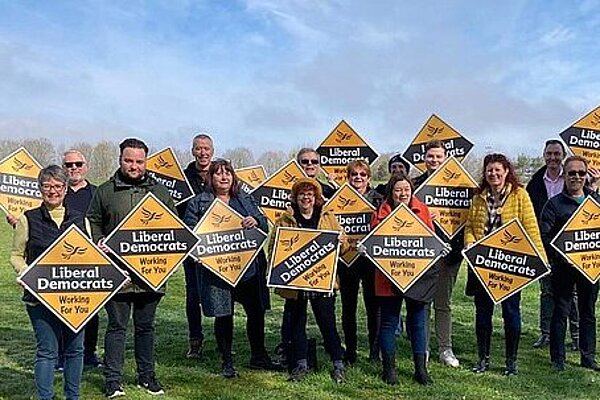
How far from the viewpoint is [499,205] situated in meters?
7.03

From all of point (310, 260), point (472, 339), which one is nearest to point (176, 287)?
point (472, 339)

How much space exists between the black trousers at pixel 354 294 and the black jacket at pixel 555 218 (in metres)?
1.98

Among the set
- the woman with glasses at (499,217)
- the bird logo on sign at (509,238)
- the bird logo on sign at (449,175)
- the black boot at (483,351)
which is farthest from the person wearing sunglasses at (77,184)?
the bird logo on sign at (509,238)

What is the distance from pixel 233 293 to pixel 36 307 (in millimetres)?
2190

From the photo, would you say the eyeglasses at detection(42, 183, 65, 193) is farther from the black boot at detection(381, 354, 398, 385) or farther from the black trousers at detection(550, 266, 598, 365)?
the black trousers at detection(550, 266, 598, 365)

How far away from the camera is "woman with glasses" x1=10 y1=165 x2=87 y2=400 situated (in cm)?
556

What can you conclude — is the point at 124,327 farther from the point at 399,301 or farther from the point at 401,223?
the point at 401,223

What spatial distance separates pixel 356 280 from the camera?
746 centimetres

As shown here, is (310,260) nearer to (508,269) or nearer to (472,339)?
(508,269)

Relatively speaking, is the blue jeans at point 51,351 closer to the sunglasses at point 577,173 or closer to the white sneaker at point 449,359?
the white sneaker at point 449,359

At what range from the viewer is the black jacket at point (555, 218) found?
729 centimetres

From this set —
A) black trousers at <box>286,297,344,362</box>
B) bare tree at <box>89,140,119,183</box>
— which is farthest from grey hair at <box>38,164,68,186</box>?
bare tree at <box>89,140,119,183</box>

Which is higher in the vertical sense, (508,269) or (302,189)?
(302,189)

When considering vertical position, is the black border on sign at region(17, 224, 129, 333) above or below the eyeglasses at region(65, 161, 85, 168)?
below
